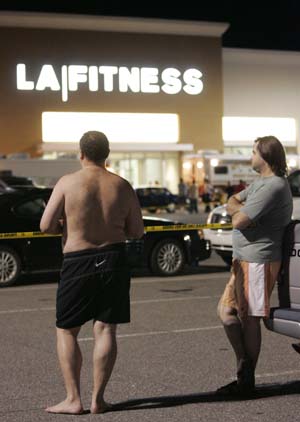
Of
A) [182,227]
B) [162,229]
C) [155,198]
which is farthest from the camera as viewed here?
[155,198]

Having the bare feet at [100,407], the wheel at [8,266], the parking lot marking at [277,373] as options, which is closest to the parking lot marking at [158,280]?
the wheel at [8,266]

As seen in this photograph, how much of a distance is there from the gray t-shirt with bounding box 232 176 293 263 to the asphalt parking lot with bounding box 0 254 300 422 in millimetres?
1012

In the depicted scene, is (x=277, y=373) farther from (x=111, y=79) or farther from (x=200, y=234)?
(x=111, y=79)

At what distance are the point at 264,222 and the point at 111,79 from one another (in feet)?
154

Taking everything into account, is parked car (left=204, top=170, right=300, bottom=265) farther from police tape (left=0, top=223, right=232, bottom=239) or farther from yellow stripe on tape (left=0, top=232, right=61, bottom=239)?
yellow stripe on tape (left=0, top=232, right=61, bottom=239)

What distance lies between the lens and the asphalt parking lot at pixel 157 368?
5.70m

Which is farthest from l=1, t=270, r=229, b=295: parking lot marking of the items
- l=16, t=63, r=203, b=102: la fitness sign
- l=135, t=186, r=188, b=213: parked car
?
l=16, t=63, r=203, b=102: la fitness sign

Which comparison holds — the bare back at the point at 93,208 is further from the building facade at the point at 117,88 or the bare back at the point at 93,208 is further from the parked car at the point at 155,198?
the building facade at the point at 117,88

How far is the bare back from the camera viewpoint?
552cm

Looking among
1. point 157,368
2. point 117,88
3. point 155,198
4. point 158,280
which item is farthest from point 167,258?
point 117,88

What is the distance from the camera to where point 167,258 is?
14242 mm

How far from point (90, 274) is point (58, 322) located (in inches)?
14.4

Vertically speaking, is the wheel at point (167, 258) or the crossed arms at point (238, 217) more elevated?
the crossed arms at point (238, 217)

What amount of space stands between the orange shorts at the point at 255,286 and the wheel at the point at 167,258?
8234 mm
